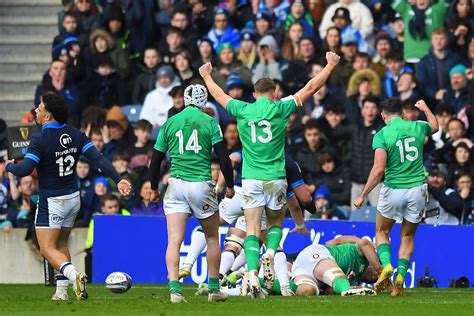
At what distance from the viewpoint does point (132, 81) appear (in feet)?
91.6

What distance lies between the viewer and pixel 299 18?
2734 cm

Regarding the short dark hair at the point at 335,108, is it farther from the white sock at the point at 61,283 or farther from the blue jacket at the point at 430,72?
the white sock at the point at 61,283

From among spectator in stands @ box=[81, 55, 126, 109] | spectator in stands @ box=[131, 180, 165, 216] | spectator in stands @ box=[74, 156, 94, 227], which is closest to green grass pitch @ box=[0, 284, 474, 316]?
spectator in stands @ box=[131, 180, 165, 216]

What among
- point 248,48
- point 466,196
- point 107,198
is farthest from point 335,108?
point 107,198

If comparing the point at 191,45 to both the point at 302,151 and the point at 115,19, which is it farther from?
the point at 302,151

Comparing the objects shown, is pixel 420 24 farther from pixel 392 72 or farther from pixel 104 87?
pixel 104 87

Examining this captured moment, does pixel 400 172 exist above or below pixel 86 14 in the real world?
below

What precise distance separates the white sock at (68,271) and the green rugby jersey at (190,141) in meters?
1.48

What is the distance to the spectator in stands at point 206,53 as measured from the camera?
89.8ft

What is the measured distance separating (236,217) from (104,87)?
27.1 ft

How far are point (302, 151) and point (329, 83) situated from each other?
171 centimetres

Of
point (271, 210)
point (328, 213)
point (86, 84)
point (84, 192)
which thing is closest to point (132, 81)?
point (86, 84)

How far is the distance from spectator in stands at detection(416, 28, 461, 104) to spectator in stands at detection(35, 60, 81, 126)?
20.1 ft

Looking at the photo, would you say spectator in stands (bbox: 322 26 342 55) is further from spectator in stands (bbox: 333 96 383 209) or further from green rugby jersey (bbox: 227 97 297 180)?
green rugby jersey (bbox: 227 97 297 180)
